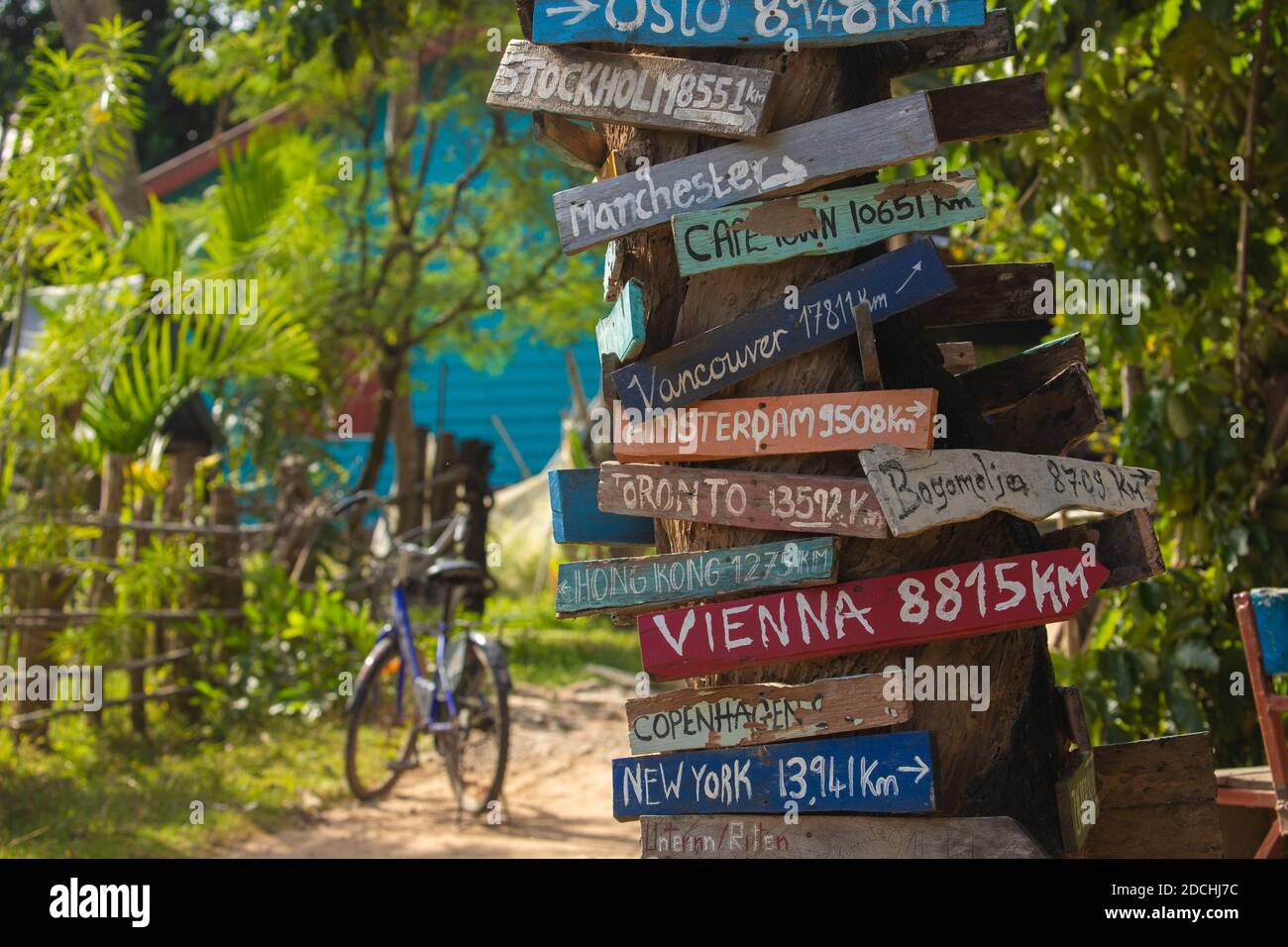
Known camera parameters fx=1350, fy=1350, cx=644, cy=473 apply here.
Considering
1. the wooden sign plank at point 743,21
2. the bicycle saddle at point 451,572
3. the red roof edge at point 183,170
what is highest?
the red roof edge at point 183,170

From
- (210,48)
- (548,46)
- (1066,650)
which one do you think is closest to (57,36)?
(210,48)

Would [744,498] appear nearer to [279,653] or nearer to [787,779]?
[787,779]

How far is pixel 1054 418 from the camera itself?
2766 mm

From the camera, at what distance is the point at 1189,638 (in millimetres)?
4461

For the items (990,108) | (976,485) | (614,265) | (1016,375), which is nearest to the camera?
(976,485)

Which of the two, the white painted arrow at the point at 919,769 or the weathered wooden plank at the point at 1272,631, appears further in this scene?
the weathered wooden plank at the point at 1272,631

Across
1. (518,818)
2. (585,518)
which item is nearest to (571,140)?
(585,518)

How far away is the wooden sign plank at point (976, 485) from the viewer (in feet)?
7.80

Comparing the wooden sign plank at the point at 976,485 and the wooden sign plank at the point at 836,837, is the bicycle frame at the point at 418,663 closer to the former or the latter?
the wooden sign plank at the point at 836,837

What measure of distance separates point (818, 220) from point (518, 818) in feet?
14.9

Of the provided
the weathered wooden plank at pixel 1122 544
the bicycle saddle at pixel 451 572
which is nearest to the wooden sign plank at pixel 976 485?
the weathered wooden plank at pixel 1122 544

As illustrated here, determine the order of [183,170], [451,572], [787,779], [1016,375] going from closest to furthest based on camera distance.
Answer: [787,779] < [1016,375] < [451,572] < [183,170]

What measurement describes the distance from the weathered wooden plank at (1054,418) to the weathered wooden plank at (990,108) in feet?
1.66
